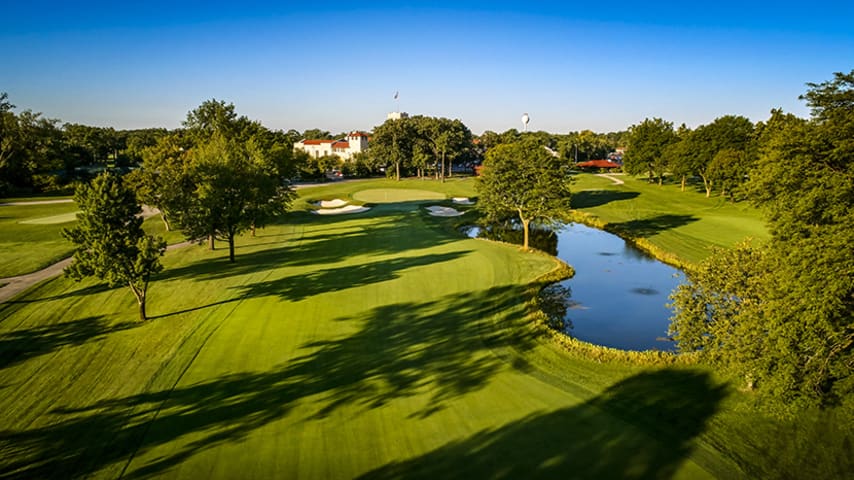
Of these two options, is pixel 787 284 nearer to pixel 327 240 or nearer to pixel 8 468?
pixel 8 468

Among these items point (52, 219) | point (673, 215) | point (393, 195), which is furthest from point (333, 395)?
point (393, 195)

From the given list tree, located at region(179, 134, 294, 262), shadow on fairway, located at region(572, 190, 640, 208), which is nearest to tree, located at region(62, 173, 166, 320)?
tree, located at region(179, 134, 294, 262)

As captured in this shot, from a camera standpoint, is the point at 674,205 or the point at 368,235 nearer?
the point at 368,235

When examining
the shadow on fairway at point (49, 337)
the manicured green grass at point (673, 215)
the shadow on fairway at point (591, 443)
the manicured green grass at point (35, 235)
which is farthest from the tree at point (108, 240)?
the manicured green grass at point (673, 215)

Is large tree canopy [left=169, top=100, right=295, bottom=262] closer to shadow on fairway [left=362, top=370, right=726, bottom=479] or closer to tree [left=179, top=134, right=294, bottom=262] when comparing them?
tree [left=179, top=134, right=294, bottom=262]

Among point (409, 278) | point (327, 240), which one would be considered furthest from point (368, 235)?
point (409, 278)

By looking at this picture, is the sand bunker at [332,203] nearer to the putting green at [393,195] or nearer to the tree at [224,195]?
the putting green at [393,195]
